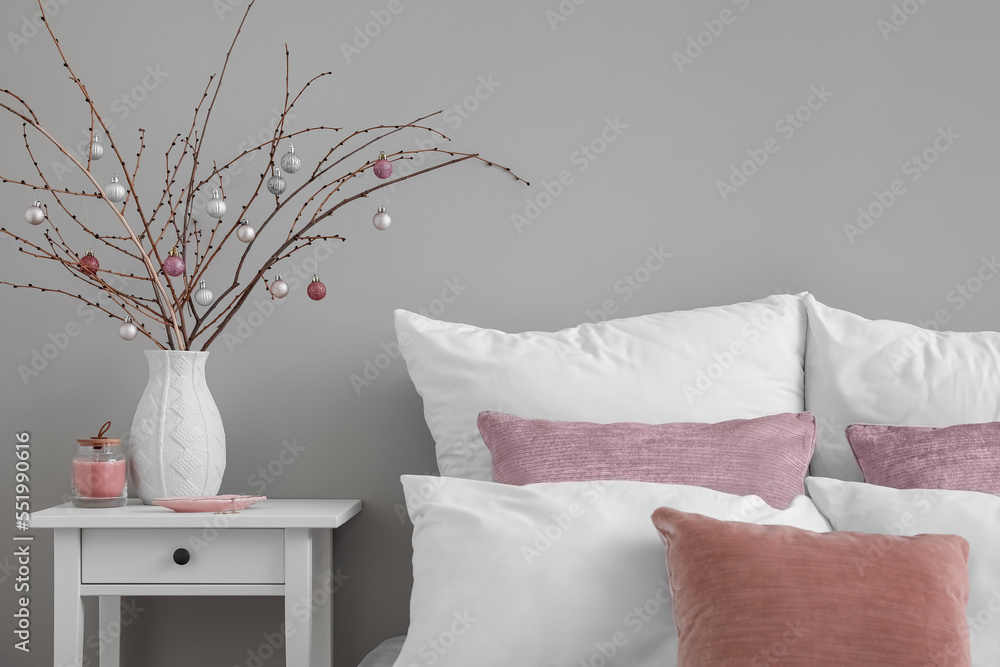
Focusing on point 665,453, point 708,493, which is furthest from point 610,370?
point 708,493

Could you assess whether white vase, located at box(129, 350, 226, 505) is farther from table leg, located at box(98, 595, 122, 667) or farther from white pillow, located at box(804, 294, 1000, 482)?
white pillow, located at box(804, 294, 1000, 482)

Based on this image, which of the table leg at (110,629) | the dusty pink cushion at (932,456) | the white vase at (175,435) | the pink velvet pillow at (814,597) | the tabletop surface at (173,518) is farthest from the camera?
the table leg at (110,629)

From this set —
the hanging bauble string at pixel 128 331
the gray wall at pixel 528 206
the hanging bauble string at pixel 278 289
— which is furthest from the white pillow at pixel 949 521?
the hanging bauble string at pixel 128 331

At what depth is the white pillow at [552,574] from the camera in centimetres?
106

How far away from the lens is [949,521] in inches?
44.2

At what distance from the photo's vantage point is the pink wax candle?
150 cm

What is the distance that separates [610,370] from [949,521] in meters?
0.59

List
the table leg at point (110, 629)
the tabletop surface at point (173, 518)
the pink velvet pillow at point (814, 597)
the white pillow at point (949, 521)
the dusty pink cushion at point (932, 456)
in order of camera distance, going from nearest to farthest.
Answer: the pink velvet pillow at point (814, 597) → the white pillow at point (949, 521) → the dusty pink cushion at point (932, 456) → the tabletop surface at point (173, 518) → the table leg at point (110, 629)

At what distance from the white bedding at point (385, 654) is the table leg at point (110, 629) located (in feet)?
1.75

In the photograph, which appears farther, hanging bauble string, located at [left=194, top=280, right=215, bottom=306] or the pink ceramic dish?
hanging bauble string, located at [left=194, top=280, right=215, bottom=306]

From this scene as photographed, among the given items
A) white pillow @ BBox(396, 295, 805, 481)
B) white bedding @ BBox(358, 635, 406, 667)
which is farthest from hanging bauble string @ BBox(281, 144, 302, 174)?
white bedding @ BBox(358, 635, 406, 667)

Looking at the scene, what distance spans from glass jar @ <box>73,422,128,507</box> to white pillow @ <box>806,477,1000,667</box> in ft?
4.07

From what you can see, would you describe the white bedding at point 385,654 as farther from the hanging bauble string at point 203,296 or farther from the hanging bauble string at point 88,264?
the hanging bauble string at point 88,264

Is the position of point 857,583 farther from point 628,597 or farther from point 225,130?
point 225,130
